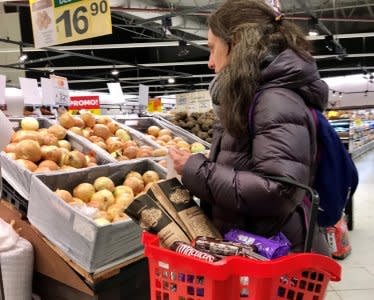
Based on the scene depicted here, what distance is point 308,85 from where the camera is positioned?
127 cm

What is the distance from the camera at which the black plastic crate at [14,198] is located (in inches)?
92.9

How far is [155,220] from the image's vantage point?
1138 millimetres

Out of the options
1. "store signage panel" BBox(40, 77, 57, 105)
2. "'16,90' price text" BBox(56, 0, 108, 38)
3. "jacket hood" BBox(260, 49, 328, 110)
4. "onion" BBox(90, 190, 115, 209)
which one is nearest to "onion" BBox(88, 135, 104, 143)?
"onion" BBox(90, 190, 115, 209)

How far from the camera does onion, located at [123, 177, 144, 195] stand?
263 centimetres

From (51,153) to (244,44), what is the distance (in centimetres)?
185

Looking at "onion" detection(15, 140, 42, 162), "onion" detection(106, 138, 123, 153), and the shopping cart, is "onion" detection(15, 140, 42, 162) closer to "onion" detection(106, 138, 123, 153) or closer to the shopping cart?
"onion" detection(106, 138, 123, 153)

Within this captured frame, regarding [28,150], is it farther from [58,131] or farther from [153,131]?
[153,131]

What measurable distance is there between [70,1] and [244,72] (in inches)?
179

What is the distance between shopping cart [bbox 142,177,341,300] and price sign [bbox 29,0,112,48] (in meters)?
4.30

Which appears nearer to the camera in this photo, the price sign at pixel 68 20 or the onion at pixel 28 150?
the onion at pixel 28 150

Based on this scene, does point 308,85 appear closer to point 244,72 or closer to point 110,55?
point 244,72

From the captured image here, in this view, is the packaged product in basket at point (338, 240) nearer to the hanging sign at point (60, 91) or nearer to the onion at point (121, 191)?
the onion at point (121, 191)

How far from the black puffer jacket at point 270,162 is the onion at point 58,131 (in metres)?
2.12

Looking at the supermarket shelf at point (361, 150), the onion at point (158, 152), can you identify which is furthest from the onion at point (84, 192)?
the supermarket shelf at point (361, 150)
